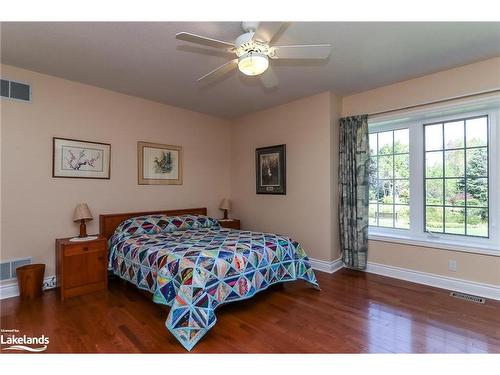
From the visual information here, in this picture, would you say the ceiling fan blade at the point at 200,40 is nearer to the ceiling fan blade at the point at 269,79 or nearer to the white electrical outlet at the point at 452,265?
the ceiling fan blade at the point at 269,79

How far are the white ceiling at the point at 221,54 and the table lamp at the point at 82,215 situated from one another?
1.53 metres

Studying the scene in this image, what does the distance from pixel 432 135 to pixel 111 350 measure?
13.0 feet

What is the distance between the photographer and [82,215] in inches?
120

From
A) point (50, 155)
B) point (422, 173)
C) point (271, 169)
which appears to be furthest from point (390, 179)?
point (50, 155)

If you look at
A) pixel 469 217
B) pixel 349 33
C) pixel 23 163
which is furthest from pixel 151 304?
pixel 469 217

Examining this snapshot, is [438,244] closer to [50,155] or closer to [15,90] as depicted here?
[50,155]

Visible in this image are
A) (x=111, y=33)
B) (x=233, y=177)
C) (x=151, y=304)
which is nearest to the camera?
(x=111, y=33)

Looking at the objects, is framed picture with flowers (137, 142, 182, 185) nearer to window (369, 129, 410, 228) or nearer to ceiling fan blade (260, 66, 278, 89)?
ceiling fan blade (260, 66, 278, 89)

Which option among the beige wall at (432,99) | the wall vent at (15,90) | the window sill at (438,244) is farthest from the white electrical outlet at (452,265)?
the wall vent at (15,90)

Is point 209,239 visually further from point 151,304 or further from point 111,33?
point 111,33

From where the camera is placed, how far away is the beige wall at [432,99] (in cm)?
273

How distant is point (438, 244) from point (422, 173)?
2.86ft
